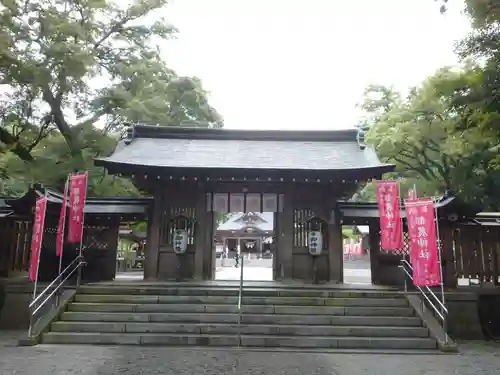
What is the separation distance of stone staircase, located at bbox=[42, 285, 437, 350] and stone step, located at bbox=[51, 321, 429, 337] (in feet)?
0.07

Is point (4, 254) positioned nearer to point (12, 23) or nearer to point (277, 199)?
point (277, 199)

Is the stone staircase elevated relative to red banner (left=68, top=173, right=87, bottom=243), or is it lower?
lower

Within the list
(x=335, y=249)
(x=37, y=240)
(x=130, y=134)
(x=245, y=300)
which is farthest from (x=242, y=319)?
(x=130, y=134)

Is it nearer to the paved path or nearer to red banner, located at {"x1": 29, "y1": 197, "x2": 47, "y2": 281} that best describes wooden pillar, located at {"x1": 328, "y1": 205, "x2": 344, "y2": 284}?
the paved path

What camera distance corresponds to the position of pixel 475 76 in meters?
11.1

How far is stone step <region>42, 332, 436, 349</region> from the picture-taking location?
8.69 meters

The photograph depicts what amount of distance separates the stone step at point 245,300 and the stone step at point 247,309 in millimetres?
205

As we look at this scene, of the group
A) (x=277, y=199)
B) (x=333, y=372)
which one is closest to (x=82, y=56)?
(x=277, y=199)

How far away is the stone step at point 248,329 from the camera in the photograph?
356 inches

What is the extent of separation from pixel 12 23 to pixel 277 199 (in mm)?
12581

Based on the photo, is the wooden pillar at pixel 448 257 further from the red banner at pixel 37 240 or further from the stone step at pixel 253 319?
the red banner at pixel 37 240

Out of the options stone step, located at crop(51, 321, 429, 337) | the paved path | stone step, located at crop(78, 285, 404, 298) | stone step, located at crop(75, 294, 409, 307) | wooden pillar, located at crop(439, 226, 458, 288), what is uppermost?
wooden pillar, located at crop(439, 226, 458, 288)

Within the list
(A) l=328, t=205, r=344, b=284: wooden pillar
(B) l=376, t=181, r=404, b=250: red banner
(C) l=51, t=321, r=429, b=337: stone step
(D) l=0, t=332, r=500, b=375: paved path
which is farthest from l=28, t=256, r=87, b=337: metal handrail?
(B) l=376, t=181, r=404, b=250: red banner

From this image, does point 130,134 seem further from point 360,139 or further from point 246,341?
point 246,341
